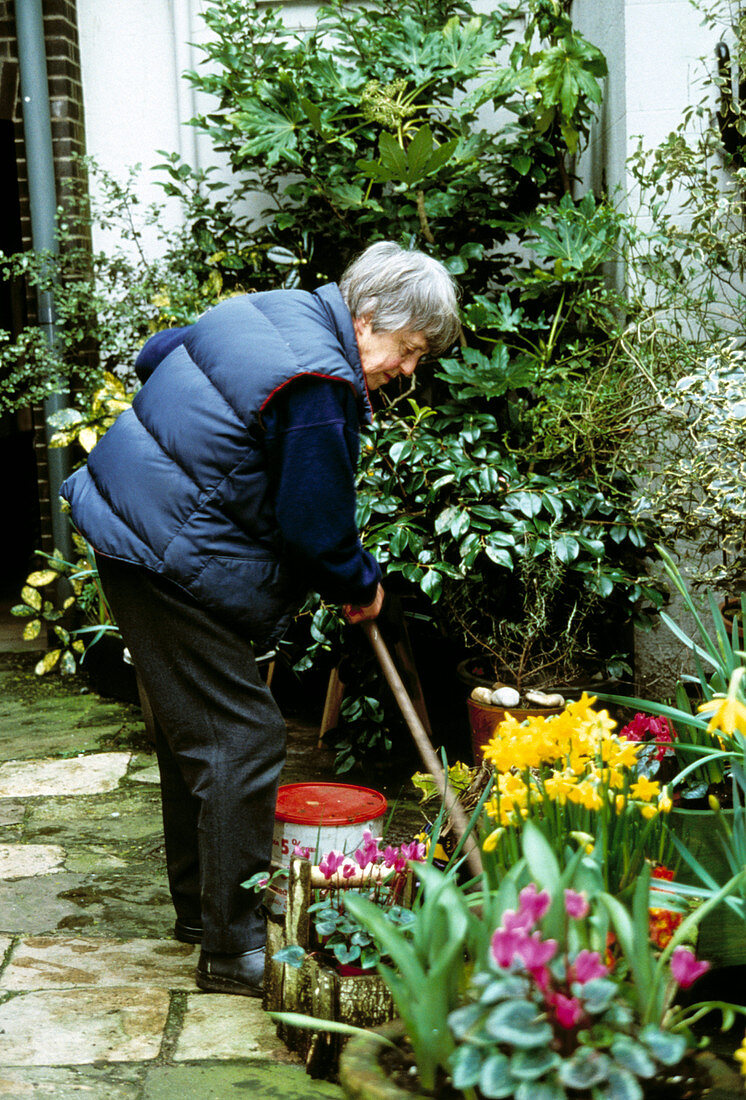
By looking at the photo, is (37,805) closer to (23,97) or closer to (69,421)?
(69,421)

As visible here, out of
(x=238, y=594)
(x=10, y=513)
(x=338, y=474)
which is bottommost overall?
(x=10, y=513)

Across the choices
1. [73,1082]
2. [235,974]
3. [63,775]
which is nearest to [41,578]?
[63,775]

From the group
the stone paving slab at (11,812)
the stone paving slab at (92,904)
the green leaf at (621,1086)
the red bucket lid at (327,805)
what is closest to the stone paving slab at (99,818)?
the stone paving slab at (11,812)

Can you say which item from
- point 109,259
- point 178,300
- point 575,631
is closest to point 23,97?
point 109,259

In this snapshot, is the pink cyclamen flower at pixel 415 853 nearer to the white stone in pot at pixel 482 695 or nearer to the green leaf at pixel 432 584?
the white stone in pot at pixel 482 695

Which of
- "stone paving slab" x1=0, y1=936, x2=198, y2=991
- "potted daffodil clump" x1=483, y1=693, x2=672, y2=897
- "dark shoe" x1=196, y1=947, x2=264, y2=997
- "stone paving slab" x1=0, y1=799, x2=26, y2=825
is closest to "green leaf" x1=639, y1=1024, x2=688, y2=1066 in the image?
"potted daffodil clump" x1=483, y1=693, x2=672, y2=897

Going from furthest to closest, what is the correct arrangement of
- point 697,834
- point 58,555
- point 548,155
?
point 58,555
point 548,155
point 697,834

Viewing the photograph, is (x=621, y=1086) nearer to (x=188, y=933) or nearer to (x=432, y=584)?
(x=188, y=933)

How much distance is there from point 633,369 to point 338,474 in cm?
163

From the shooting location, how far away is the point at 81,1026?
221cm

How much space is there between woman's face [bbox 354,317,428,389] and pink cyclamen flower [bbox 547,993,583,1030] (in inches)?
Result: 63.6

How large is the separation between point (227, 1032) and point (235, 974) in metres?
0.17

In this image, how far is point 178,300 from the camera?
4535 mm

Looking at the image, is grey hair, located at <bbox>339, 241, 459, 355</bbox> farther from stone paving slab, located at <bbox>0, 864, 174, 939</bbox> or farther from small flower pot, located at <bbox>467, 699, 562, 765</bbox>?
stone paving slab, located at <bbox>0, 864, 174, 939</bbox>
